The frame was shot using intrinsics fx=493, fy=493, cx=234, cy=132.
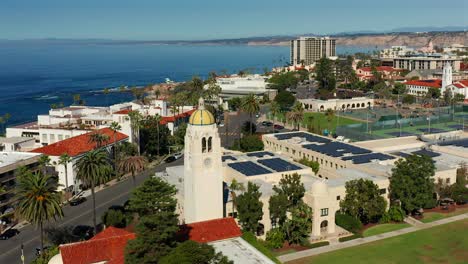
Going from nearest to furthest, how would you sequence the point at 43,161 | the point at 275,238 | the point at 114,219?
the point at 275,238 < the point at 114,219 < the point at 43,161

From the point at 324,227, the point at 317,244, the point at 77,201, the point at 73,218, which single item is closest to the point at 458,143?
the point at 324,227

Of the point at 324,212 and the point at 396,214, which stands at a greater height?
the point at 324,212

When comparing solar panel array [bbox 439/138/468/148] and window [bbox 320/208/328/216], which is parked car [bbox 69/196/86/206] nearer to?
window [bbox 320/208/328/216]

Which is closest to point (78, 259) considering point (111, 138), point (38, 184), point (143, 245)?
point (143, 245)

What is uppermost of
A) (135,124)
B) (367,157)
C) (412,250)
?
(135,124)

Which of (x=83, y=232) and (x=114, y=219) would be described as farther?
(x=83, y=232)

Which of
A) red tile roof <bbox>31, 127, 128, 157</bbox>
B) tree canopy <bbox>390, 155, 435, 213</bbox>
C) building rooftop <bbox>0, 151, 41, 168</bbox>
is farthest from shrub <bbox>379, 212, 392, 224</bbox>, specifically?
building rooftop <bbox>0, 151, 41, 168</bbox>

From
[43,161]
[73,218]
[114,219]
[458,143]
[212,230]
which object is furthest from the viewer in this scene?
[458,143]

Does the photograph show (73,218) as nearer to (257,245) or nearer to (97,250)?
(97,250)
